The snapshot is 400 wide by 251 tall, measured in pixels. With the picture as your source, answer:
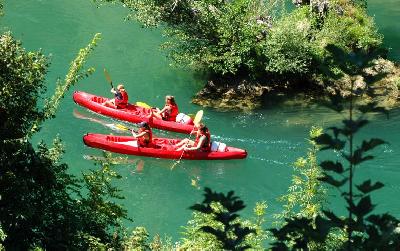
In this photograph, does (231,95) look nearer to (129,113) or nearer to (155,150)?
(129,113)

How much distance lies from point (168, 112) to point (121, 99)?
137 cm

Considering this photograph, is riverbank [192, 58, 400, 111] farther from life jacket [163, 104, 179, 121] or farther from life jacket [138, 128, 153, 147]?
life jacket [138, 128, 153, 147]

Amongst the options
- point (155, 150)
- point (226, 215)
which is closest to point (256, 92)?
point (155, 150)

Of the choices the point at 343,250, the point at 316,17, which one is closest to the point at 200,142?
the point at 316,17

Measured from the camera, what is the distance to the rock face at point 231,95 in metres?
17.3

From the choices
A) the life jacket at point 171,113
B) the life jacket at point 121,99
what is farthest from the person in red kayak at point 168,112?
the life jacket at point 121,99

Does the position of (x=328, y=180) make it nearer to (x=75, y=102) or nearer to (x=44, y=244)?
(x=44, y=244)

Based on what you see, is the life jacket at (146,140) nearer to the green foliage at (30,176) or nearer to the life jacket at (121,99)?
the life jacket at (121,99)

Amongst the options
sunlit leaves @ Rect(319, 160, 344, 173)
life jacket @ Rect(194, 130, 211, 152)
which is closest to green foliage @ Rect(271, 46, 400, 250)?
sunlit leaves @ Rect(319, 160, 344, 173)

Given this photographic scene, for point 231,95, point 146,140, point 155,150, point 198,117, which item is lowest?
point 155,150

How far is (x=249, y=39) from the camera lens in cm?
1739

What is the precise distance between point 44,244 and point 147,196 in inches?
245

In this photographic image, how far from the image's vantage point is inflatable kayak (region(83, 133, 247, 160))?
Answer: 14.4 metres

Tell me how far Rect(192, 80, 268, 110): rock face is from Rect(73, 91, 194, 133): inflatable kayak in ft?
5.85
